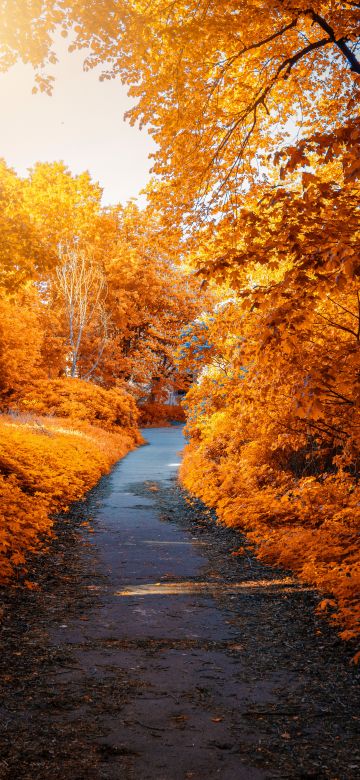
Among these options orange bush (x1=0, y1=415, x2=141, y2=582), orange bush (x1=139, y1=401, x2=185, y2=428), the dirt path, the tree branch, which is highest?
the tree branch

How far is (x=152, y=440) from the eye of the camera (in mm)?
32688

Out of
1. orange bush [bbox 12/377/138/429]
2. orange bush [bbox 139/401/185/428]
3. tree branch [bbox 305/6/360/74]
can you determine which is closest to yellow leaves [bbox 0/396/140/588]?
orange bush [bbox 12/377/138/429]

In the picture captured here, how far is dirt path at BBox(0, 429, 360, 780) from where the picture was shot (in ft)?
10.7

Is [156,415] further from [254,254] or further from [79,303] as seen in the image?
[254,254]

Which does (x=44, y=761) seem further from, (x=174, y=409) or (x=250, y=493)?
(x=174, y=409)

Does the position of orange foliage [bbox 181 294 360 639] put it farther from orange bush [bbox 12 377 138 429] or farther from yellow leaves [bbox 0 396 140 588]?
orange bush [bbox 12 377 138 429]

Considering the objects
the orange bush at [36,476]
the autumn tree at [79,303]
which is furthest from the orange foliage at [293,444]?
the autumn tree at [79,303]

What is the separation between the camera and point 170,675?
172 inches

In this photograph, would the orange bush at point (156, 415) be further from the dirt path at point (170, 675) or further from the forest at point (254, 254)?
the dirt path at point (170, 675)

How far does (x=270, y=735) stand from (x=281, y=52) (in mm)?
8180

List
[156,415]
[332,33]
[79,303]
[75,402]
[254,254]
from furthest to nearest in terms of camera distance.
A: [156,415] → [79,303] → [75,402] → [332,33] → [254,254]

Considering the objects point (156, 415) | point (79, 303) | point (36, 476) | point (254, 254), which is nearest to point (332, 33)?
point (254, 254)

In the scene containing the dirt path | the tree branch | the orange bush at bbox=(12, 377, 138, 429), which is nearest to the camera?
the dirt path

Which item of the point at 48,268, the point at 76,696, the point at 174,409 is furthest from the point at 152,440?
the point at 76,696
